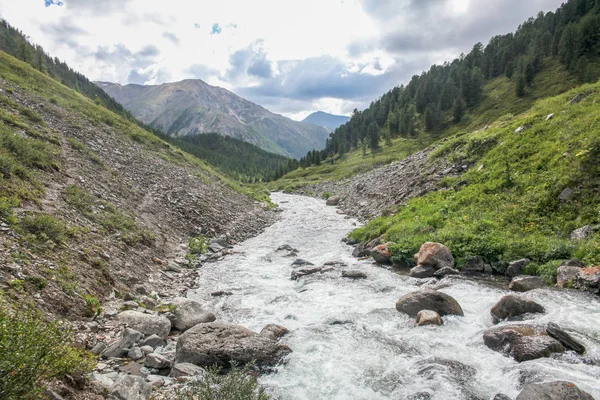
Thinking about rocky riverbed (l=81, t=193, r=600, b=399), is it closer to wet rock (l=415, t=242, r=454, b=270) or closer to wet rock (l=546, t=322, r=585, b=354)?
wet rock (l=546, t=322, r=585, b=354)

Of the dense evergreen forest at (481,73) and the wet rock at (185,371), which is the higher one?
the dense evergreen forest at (481,73)

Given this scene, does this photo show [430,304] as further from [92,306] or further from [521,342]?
[92,306]

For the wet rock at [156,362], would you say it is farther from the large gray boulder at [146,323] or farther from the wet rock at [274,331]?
the wet rock at [274,331]

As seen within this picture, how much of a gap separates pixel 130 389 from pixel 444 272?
573 inches

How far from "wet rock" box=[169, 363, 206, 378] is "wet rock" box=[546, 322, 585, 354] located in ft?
32.5

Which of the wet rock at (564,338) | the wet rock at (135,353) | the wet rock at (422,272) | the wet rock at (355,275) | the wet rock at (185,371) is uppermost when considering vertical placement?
the wet rock at (564,338)

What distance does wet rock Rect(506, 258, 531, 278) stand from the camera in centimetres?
1522

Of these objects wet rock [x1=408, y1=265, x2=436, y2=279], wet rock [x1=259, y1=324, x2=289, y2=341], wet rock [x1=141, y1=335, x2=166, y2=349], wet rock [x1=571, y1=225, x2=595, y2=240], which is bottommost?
wet rock [x1=141, y1=335, x2=166, y2=349]

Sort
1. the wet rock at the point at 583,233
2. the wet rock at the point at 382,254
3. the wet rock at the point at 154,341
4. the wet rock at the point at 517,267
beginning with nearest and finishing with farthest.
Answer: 1. the wet rock at the point at 154,341
2. the wet rock at the point at 583,233
3. the wet rock at the point at 517,267
4. the wet rock at the point at 382,254

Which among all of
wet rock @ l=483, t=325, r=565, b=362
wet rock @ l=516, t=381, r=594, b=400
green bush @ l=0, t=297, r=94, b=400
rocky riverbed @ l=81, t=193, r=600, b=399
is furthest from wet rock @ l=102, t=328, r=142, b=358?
wet rock @ l=483, t=325, r=565, b=362

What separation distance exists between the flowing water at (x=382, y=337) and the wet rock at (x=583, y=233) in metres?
4.26

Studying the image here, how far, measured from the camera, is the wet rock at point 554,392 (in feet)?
22.2

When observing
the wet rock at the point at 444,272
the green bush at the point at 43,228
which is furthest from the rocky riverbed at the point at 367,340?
the green bush at the point at 43,228

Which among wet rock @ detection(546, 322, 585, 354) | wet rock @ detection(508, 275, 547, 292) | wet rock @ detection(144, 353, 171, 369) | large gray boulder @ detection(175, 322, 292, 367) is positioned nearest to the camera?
wet rock @ detection(144, 353, 171, 369)
